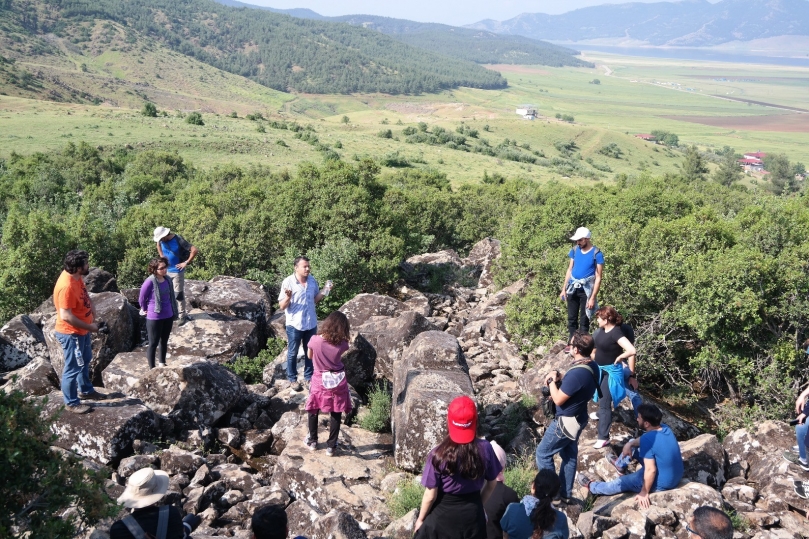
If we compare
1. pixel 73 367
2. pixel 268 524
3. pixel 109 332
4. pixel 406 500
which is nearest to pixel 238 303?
pixel 109 332

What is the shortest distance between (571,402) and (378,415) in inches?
129

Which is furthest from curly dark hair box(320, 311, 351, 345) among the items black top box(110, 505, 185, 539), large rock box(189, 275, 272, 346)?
large rock box(189, 275, 272, 346)

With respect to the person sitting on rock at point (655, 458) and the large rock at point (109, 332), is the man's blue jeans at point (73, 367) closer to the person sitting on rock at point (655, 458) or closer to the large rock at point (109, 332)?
the large rock at point (109, 332)

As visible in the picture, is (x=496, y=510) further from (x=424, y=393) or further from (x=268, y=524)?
(x=424, y=393)

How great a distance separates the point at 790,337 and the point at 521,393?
15.9 feet

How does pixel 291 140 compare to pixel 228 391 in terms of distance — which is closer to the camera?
pixel 228 391

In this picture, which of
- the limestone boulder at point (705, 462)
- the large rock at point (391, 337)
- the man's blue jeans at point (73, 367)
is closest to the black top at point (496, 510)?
the limestone boulder at point (705, 462)

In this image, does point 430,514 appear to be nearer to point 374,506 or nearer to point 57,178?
point 374,506

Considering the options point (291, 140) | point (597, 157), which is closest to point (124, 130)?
point (291, 140)

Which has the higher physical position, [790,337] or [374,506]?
[790,337]

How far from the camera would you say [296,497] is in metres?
7.63

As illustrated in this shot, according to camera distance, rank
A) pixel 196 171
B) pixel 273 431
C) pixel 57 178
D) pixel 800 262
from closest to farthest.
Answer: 1. pixel 273 431
2. pixel 800 262
3. pixel 57 178
4. pixel 196 171

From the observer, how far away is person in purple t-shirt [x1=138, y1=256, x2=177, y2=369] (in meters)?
9.30

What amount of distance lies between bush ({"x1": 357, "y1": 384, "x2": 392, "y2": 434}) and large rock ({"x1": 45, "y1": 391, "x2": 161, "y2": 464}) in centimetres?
302
